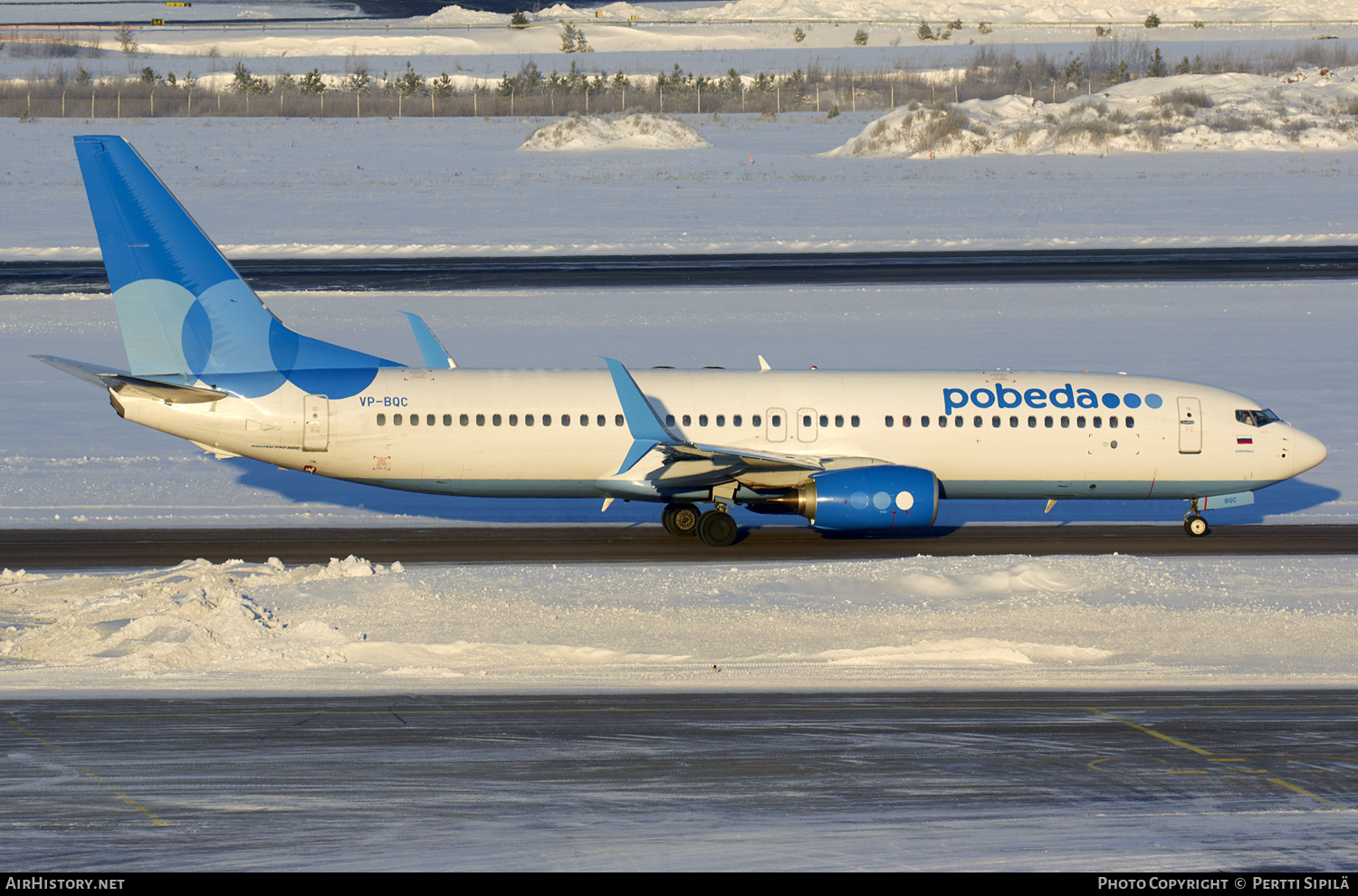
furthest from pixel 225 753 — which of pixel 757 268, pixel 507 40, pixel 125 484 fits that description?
pixel 507 40

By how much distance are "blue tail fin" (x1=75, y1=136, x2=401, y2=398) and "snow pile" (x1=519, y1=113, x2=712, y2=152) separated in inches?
2758

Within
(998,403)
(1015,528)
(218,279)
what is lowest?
(1015,528)

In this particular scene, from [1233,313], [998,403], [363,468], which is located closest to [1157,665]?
[998,403]

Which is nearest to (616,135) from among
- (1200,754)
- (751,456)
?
(751,456)

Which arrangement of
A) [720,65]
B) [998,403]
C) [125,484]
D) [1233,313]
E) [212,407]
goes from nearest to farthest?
[212,407] → [998,403] → [125,484] → [1233,313] → [720,65]

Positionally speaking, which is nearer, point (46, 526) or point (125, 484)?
point (46, 526)

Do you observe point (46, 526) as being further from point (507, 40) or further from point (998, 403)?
point (507, 40)

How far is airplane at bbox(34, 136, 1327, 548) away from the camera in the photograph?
2936 centimetres

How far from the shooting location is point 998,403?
31391 millimetres

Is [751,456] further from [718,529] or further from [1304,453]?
[1304,453]

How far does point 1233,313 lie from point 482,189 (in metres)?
44.1

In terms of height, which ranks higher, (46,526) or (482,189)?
(482,189)

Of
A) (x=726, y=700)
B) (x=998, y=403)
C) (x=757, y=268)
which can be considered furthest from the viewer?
(x=757, y=268)

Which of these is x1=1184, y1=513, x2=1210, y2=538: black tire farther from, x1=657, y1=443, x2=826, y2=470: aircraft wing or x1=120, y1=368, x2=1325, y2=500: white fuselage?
x1=657, y1=443, x2=826, y2=470: aircraft wing
